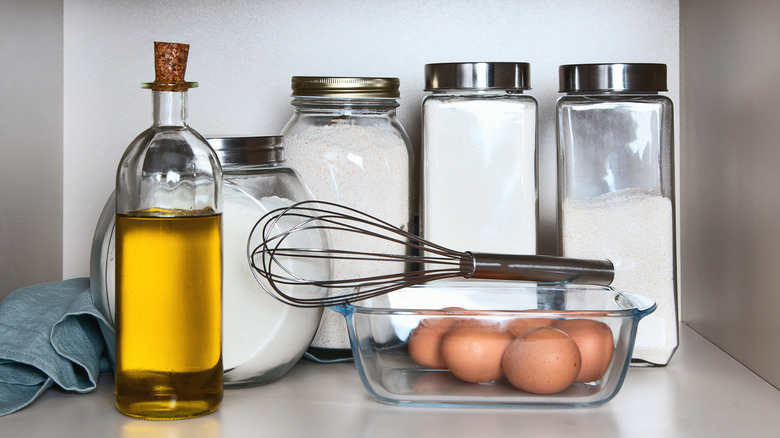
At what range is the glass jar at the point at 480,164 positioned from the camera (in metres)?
0.71

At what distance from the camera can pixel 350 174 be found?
0.72m

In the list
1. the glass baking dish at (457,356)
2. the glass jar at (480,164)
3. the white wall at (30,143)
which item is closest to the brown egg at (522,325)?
the glass baking dish at (457,356)

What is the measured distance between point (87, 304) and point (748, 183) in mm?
580

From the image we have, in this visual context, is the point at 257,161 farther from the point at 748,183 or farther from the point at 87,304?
the point at 748,183

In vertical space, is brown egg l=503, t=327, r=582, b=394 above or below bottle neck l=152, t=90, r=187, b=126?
below

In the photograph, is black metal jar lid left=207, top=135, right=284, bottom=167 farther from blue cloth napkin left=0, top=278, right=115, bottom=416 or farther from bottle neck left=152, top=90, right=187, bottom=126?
blue cloth napkin left=0, top=278, right=115, bottom=416

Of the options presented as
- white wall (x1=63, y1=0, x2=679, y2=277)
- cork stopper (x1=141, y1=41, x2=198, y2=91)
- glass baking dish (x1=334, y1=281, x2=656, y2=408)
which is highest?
white wall (x1=63, y1=0, x2=679, y2=277)

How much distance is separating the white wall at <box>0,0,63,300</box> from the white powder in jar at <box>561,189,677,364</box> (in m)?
0.53

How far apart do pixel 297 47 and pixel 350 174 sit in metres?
0.23

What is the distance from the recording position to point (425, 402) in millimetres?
610

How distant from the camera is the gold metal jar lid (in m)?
0.71

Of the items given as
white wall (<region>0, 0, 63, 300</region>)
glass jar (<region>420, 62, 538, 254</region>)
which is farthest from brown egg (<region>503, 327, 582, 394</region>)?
white wall (<region>0, 0, 63, 300</region>)

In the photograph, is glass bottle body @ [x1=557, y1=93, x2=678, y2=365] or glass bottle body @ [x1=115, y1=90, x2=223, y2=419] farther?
glass bottle body @ [x1=557, y1=93, x2=678, y2=365]

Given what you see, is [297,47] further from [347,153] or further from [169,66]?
[169,66]
